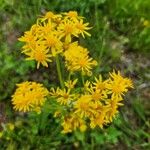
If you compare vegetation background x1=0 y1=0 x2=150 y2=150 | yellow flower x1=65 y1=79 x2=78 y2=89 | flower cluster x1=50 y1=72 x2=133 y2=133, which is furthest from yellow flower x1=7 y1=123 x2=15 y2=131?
yellow flower x1=65 y1=79 x2=78 y2=89

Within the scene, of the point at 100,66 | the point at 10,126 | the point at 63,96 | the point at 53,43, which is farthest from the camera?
the point at 100,66

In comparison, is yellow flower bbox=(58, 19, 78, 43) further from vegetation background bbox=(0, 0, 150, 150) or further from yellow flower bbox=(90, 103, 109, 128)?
vegetation background bbox=(0, 0, 150, 150)

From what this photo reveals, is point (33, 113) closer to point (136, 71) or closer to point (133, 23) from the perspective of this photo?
point (136, 71)

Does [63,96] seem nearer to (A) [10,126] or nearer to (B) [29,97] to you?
(B) [29,97]

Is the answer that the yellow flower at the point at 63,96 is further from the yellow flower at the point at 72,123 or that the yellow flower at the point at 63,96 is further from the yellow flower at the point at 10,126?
the yellow flower at the point at 10,126

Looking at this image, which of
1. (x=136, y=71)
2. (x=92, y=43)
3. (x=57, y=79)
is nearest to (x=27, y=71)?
(x=57, y=79)

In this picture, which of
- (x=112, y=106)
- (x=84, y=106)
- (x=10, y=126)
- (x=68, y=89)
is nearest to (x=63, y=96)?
(x=68, y=89)

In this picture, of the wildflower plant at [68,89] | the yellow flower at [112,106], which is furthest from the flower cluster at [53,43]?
the yellow flower at [112,106]
